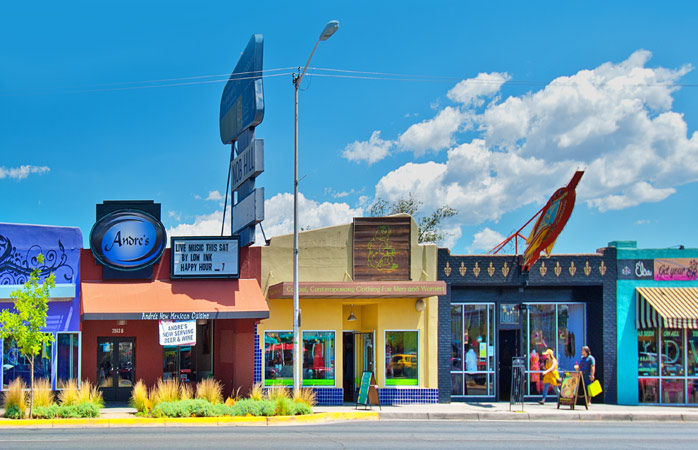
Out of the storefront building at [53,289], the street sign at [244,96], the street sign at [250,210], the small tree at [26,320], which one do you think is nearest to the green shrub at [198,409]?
the small tree at [26,320]

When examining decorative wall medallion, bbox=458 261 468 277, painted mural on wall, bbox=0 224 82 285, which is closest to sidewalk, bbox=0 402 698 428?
decorative wall medallion, bbox=458 261 468 277

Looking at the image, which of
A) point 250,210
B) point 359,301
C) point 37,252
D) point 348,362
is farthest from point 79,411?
point 348,362

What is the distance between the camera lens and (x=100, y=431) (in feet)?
53.4

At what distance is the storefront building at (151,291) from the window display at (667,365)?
11814 mm

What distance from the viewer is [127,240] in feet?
73.8

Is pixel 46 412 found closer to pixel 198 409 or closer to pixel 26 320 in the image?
pixel 26 320

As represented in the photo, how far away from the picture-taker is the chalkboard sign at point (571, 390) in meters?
21.0

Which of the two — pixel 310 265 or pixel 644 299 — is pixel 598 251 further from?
pixel 310 265

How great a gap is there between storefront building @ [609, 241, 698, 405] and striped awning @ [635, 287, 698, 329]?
0.03 m

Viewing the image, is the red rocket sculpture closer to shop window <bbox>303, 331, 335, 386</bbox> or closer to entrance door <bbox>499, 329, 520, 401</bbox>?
entrance door <bbox>499, 329, 520, 401</bbox>

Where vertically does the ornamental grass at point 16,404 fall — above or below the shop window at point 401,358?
below

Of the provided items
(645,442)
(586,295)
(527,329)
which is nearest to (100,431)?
(645,442)

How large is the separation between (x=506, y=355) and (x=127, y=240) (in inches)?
474

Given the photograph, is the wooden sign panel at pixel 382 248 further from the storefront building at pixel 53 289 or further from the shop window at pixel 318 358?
the storefront building at pixel 53 289
